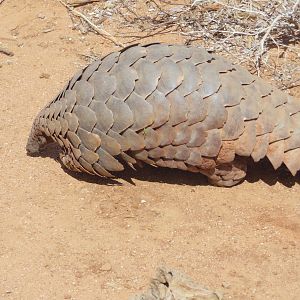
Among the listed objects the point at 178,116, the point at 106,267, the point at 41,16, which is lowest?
the point at 41,16

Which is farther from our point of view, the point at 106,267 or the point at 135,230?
the point at 135,230

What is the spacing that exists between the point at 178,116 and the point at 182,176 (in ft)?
2.12

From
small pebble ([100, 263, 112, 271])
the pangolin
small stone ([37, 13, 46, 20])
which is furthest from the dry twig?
small pebble ([100, 263, 112, 271])

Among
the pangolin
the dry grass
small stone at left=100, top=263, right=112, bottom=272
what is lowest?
the dry grass

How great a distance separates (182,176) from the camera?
4922 millimetres

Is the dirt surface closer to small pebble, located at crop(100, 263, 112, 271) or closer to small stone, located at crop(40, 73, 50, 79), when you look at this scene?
small pebble, located at crop(100, 263, 112, 271)

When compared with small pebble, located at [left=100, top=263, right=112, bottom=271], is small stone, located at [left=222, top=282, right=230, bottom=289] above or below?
above

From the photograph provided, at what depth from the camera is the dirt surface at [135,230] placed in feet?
13.5

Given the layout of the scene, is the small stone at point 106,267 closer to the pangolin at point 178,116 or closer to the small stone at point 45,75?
the pangolin at point 178,116

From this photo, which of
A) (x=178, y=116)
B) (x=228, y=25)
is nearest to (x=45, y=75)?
(x=228, y=25)

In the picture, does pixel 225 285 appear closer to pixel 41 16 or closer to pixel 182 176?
pixel 182 176

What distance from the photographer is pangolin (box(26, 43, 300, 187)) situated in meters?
4.43

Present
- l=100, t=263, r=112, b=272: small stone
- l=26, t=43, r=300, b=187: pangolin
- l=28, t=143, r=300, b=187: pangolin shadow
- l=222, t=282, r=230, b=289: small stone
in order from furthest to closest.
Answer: l=28, t=143, r=300, b=187: pangolin shadow
l=26, t=43, r=300, b=187: pangolin
l=100, t=263, r=112, b=272: small stone
l=222, t=282, r=230, b=289: small stone

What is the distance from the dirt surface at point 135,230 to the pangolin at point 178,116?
202mm
